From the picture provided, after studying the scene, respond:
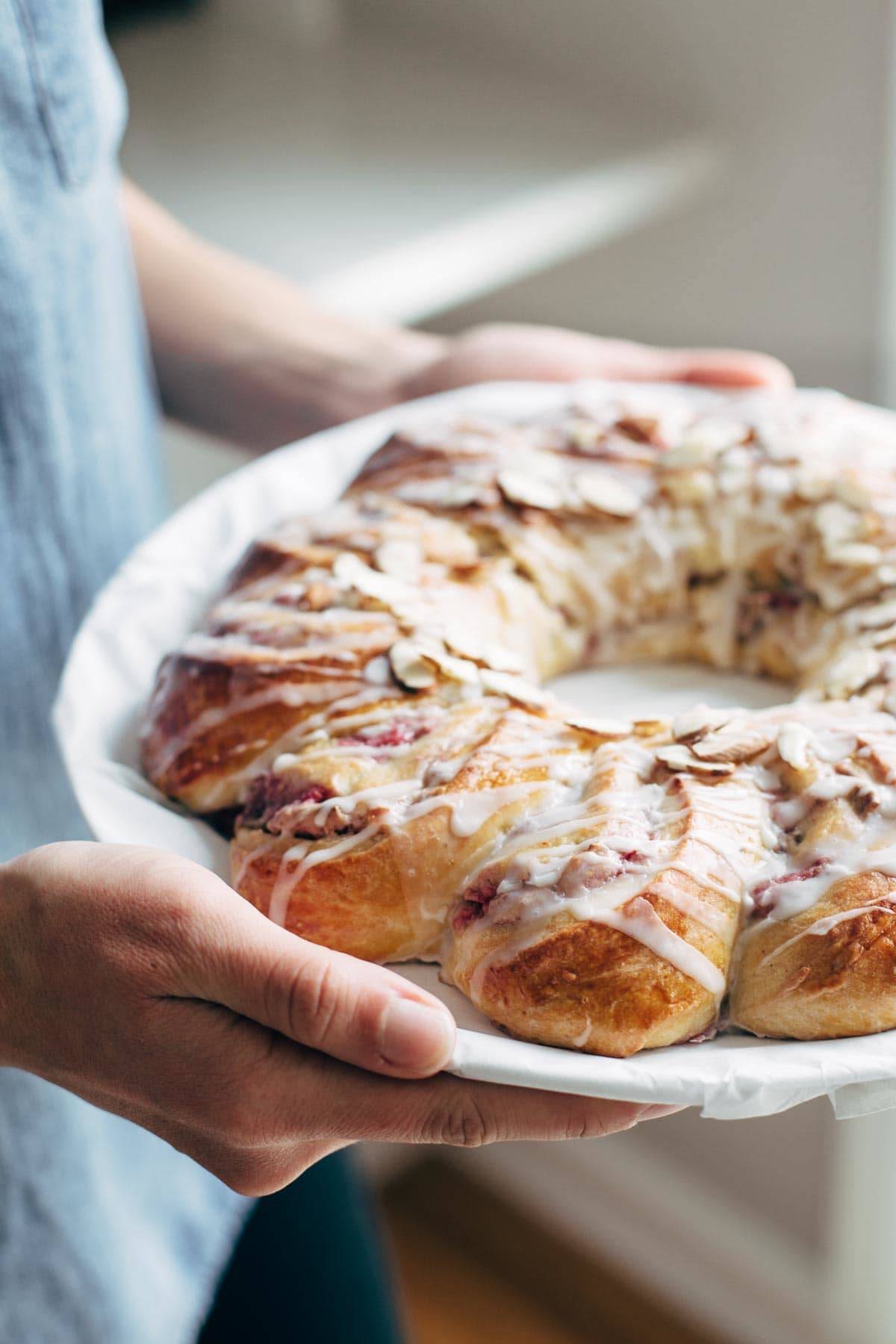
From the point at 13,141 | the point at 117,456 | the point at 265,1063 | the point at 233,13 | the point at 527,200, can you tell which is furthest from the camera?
the point at 233,13

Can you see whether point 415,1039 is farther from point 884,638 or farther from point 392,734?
point 884,638

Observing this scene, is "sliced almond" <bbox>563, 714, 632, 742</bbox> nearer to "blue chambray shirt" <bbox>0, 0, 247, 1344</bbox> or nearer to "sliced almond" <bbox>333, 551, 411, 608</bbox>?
"sliced almond" <bbox>333, 551, 411, 608</bbox>

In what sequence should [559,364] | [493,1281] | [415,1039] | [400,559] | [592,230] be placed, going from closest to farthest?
[415,1039], [400,559], [559,364], [592,230], [493,1281]

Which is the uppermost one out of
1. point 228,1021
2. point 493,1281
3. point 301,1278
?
point 228,1021

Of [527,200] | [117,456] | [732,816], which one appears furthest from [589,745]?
[527,200]

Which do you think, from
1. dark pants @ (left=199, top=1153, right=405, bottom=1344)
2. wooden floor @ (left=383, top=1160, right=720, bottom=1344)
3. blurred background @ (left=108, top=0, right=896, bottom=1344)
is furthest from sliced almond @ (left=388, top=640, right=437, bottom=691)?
wooden floor @ (left=383, top=1160, right=720, bottom=1344)

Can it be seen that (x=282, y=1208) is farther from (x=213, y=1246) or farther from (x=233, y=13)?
(x=233, y=13)

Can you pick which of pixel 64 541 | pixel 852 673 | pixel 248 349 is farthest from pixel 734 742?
pixel 248 349
